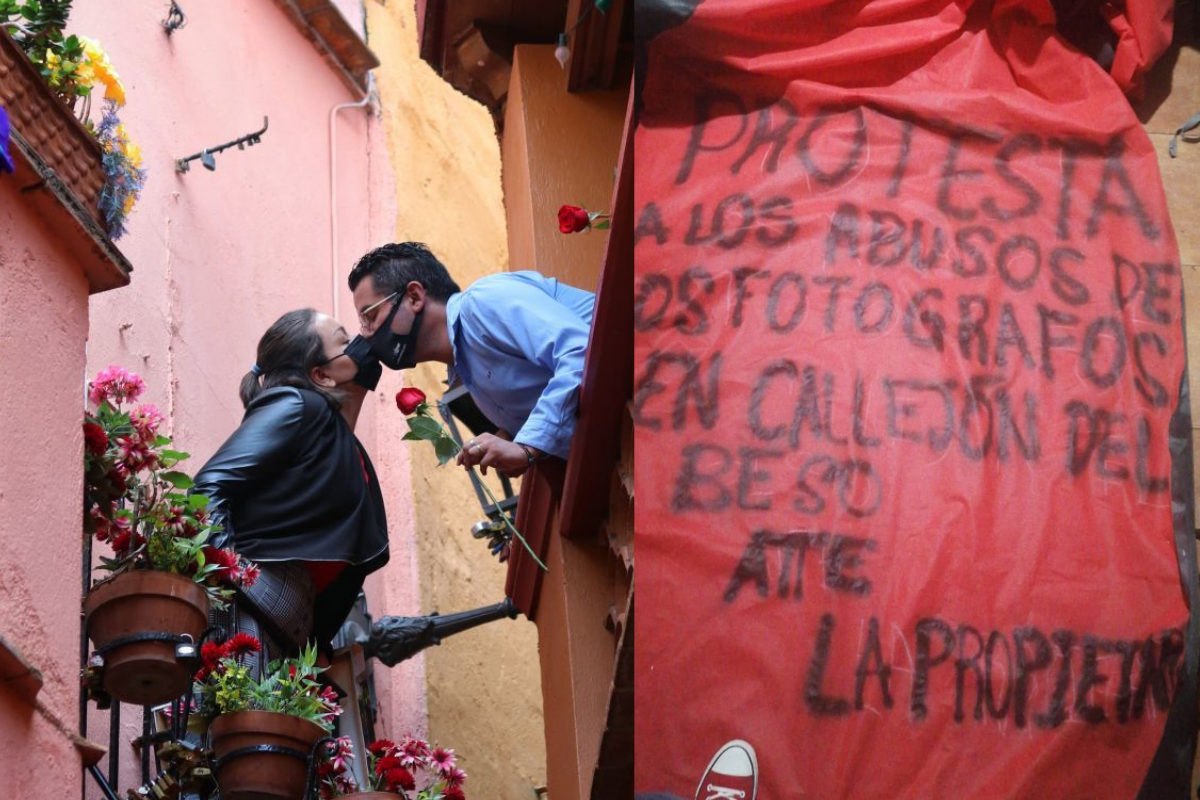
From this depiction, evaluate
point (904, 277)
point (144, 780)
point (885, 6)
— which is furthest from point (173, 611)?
point (885, 6)

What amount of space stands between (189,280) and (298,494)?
5.50 ft

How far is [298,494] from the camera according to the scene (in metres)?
6.06

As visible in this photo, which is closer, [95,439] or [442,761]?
[95,439]

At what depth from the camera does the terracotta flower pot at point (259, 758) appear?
4.95 meters

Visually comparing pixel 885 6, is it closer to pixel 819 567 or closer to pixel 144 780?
pixel 819 567

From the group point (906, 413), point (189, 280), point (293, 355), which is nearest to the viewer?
point (906, 413)

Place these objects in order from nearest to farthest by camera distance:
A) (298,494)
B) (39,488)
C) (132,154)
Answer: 1. (39,488)
2. (132,154)
3. (298,494)

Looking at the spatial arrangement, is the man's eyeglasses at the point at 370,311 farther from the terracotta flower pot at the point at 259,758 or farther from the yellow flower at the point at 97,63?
the terracotta flower pot at the point at 259,758

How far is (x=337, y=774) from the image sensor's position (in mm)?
5219

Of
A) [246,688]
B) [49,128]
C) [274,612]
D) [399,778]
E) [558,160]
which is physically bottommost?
[399,778]

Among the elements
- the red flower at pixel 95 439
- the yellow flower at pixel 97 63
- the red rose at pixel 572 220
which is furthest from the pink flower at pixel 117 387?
the red rose at pixel 572 220

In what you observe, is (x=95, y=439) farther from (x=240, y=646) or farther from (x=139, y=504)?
(x=240, y=646)

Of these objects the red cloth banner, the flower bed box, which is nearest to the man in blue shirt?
the red cloth banner

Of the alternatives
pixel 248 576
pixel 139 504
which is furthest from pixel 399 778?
pixel 139 504
